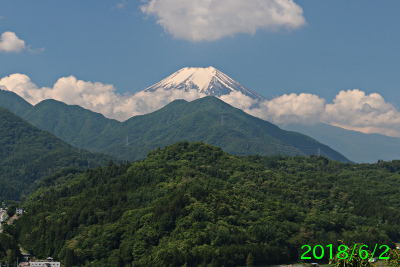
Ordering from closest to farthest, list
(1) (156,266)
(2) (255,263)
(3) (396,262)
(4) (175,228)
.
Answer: (3) (396,262)
(1) (156,266)
(2) (255,263)
(4) (175,228)

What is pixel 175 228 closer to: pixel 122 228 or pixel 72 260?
pixel 122 228

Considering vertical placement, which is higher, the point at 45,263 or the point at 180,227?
the point at 180,227

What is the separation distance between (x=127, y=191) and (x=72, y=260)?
50.9 metres

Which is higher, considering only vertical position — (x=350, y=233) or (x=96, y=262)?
(x=350, y=233)

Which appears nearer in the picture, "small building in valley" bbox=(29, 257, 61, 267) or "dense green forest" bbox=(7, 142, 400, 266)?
"dense green forest" bbox=(7, 142, 400, 266)

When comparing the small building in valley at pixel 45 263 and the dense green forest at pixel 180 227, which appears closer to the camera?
the dense green forest at pixel 180 227

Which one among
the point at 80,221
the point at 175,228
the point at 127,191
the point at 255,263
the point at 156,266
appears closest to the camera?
the point at 156,266

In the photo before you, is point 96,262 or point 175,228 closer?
point 96,262

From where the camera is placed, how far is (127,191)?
193375 mm

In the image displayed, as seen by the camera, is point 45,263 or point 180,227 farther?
point 180,227

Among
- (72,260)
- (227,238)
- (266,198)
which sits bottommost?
(72,260)

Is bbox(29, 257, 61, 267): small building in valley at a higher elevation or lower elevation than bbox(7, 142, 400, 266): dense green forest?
lower

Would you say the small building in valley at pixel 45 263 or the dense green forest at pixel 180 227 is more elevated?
the dense green forest at pixel 180 227

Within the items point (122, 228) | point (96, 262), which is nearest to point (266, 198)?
point (122, 228)
